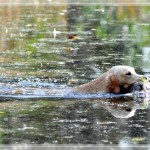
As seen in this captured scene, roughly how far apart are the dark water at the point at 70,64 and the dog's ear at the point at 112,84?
1.23 feet

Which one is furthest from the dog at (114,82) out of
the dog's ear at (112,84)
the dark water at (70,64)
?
the dark water at (70,64)

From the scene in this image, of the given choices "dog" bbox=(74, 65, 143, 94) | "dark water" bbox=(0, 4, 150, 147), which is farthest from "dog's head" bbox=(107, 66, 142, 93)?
"dark water" bbox=(0, 4, 150, 147)

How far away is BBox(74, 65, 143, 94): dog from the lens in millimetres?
10805

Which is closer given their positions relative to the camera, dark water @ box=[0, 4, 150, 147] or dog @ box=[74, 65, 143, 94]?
dark water @ box=[0, 4, 150, 147]

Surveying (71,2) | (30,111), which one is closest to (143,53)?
(30,111)

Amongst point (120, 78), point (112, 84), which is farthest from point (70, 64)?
point (120, 78)

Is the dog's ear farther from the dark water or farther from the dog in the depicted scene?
the dark water

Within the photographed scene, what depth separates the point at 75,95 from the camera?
1080cm

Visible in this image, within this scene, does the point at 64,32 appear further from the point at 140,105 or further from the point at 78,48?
the point at 140,105

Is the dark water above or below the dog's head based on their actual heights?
below

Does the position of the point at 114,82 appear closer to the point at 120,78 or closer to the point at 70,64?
the point at 120,78

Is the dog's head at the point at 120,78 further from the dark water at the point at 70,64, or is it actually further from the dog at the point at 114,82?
the dark water at the point at 70,64

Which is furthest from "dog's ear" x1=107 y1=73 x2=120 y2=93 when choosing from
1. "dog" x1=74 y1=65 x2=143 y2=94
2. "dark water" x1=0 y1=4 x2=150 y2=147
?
"dark water" x1=0 y1=4 x2=150 y2=147

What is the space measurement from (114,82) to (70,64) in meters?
2.61
